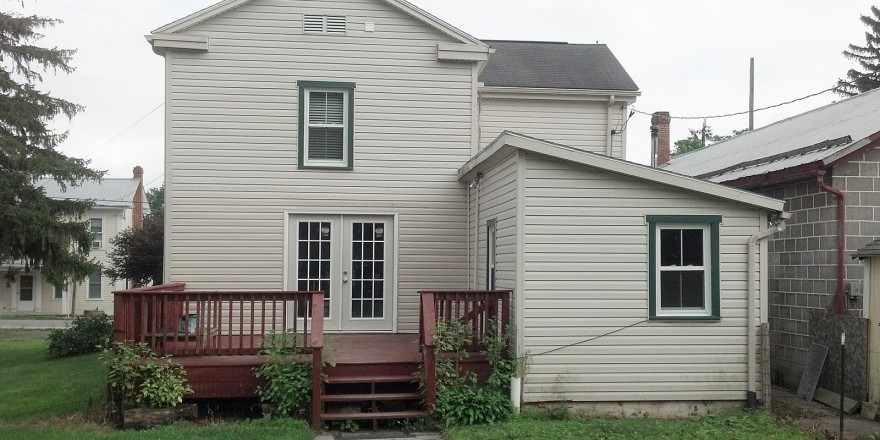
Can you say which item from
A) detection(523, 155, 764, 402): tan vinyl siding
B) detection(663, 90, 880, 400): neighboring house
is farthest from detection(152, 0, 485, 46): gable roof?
detection(663, 90, 880, 400): neighboring house

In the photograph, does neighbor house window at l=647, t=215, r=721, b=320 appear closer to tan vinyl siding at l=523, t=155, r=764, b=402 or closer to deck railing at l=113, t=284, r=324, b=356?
tan vinyl siding at l=523, t=155, r=764, b=402

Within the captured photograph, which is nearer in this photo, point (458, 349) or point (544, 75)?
point (458, 349)

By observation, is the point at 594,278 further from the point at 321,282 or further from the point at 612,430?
the point at 321,282

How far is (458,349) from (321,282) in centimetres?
389

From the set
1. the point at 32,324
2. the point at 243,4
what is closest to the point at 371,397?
the point at 243,4

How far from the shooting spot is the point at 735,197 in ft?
33.1

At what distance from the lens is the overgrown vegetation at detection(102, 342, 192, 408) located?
374 inches

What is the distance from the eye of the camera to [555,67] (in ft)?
55.6

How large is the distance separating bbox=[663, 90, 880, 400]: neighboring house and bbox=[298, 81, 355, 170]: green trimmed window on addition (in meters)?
6.02

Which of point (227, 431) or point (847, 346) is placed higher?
point (847, 346)

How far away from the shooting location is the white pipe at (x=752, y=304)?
10195 millimetres

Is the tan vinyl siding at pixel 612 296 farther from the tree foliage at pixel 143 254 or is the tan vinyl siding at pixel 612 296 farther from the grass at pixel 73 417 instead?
the tree foliage at pixel 143 254

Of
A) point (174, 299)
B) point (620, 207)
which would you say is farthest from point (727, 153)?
point (174, 299)

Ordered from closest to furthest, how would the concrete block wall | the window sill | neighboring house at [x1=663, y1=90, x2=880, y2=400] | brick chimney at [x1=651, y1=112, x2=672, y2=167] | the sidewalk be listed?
1. the window sill
2. neighboring house at [x1=663, y1=90, x2=880, y2=400]
3. the concrete block wall
4. brick chimney at [x1=651, y1=112, x2=672, y2=167]
5. the sidewalk
